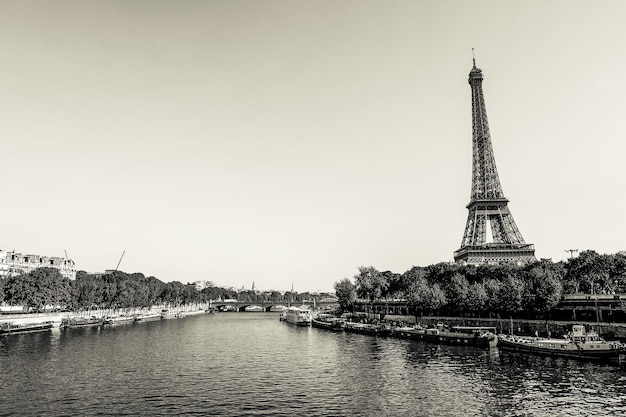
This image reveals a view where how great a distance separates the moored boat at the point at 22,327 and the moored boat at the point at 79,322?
596 cm

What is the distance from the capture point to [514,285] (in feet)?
307

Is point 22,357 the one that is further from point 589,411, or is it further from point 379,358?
point 589,411

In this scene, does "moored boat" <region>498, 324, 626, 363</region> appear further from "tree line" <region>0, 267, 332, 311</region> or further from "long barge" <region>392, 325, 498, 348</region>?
"tree line" <region>0, 267, 332, 311</region>

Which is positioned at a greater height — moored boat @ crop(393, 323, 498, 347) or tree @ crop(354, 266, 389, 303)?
tree @ crop(354, 266, 389, 303)

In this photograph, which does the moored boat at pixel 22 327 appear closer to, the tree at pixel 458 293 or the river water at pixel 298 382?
the river water at pixel 298 382

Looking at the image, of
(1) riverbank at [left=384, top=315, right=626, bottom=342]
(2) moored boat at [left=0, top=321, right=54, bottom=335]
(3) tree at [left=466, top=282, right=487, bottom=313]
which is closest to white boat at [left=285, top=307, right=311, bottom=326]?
(1) riverbank at [left=384, top=315, right=626, bottom=342]

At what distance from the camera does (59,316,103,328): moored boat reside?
127 meters

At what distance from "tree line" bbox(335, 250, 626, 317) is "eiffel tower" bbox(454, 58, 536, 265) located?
17289 millimetres

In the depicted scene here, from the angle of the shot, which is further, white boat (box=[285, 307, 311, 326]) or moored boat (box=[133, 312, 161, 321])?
moored boat (box=[133, 312, 161, 321])

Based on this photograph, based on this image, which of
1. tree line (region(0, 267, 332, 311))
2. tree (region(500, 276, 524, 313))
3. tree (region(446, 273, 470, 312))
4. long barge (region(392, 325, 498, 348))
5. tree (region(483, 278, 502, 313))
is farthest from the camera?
tree line (region(0, 267, 332, 311))

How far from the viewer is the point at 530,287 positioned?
9406cm

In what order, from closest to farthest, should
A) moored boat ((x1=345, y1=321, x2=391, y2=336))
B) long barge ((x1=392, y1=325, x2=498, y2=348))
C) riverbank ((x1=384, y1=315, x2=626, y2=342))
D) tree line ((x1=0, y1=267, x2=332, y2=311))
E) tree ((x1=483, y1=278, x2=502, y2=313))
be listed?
riverbank ((x1=384, y1=315, x2=626, y2=342)) < long barge ((x1=392, y1=325, x2=498, y2=348)) < tree ((x1=483, y1=278, x2=502, y2=313)) < moored boat ((x1=345, y1=321, x2=391, y2=336)) < tree line ((x1=0, y1=267, x2=332, y2=311))

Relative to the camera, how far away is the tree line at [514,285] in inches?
3642

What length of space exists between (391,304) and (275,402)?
12852cm
